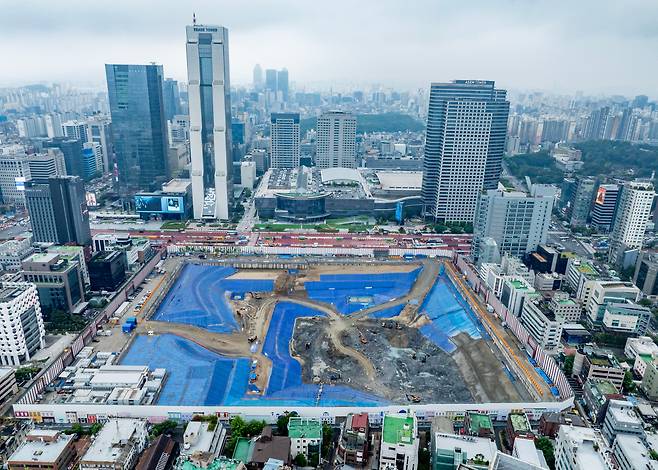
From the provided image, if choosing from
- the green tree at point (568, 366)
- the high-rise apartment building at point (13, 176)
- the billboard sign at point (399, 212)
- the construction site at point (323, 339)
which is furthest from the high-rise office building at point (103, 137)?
the green tree at point (568, 366)

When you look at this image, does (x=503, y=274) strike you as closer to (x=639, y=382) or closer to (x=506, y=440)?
(x=639, y=382)

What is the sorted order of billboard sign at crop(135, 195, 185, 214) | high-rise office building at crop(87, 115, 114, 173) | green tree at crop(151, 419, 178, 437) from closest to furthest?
green tree at crop(151, 419, 178, 437), billboard sign at crop(135, 195, 185, 214), high-rise office building at crop(87, 115, 114, 173)

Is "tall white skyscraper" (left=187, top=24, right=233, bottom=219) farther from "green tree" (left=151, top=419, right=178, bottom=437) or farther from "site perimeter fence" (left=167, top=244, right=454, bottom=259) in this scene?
"green tree" (left=151, top=419, right=178, bottom=437)

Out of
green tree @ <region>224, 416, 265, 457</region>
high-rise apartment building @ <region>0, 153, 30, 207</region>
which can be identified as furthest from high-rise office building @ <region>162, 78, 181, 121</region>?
green tree @ <region>224, 416, 265, 457</region>

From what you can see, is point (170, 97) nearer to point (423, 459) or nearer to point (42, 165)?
point (42, 165)

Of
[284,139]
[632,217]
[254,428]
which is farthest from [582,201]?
[254,428]

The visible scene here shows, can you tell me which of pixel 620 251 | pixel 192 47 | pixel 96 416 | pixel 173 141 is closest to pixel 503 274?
pixel 620 251
